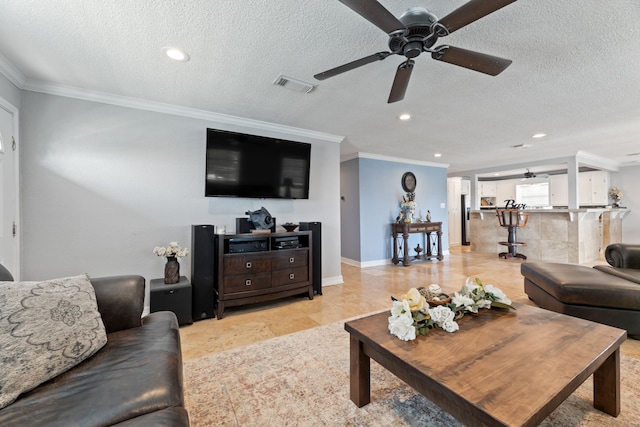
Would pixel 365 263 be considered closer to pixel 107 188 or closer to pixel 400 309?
pixel 400 309

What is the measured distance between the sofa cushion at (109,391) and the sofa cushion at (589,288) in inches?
117

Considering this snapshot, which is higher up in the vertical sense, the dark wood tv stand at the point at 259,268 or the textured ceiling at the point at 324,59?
the textured ceiling at the point at 324,59

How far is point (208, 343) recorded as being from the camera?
221 cm

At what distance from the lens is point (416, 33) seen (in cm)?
145

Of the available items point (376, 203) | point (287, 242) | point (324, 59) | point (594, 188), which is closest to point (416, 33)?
point (324, 59)

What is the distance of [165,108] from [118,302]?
2.20m

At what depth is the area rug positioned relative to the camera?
1353mm

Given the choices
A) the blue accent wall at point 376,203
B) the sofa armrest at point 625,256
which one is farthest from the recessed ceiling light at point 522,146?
the sofa armrest at point 625,256

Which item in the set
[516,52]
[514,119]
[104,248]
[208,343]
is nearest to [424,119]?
[514,119]

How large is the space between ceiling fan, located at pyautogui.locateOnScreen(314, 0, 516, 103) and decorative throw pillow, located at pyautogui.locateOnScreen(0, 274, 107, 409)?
184 cm

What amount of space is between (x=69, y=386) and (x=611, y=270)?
411 centimetres

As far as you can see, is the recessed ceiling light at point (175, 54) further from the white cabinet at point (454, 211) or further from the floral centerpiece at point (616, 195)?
the floral centerpiece at point (616, 195)

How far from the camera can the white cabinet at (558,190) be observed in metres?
7.42

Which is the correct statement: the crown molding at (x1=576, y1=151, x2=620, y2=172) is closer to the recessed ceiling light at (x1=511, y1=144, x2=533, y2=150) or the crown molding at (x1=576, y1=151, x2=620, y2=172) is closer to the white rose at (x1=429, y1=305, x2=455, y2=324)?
the recessed ceiling light at (x1=511, y1=144, x2=533, y2=150)
